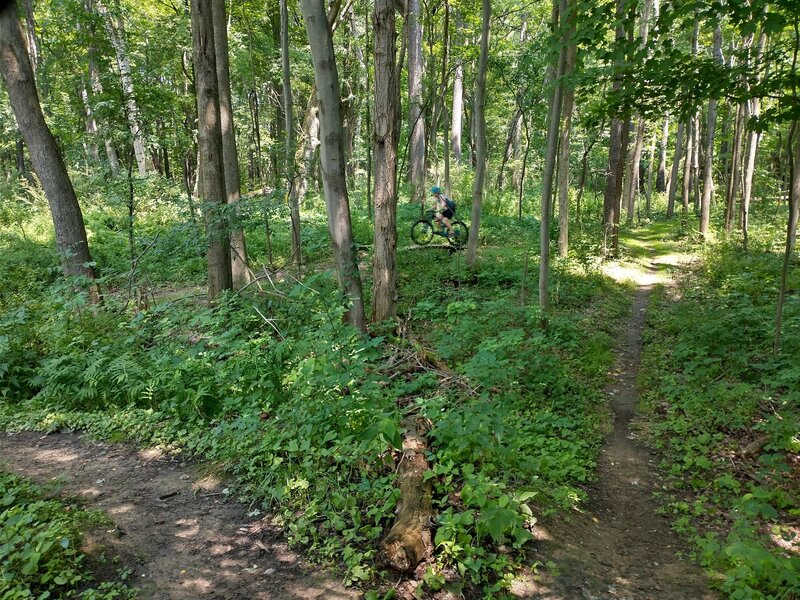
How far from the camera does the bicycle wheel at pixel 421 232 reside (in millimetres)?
Answer: 13235

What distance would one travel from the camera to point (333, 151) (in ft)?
20.7

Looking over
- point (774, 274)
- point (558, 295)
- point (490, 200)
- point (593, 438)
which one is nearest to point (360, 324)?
point (593, 438)

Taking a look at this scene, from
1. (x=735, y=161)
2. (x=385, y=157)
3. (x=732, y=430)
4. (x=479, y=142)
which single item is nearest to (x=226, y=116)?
(x=385, y=157)

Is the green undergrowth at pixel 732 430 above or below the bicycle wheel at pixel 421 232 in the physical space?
below

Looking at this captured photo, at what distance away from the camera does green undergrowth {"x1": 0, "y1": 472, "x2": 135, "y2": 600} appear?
2.89m

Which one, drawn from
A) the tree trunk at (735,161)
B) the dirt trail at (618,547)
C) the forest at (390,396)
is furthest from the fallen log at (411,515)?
the tree trunk at (735,161)

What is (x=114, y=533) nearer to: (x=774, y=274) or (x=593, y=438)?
(x=593, y=438)

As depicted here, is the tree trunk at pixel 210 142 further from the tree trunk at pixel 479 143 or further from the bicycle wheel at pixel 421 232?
the bicycle wheel at pixel 421 232

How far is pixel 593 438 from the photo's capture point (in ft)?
18.6

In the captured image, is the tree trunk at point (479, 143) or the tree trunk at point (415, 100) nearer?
the tree trunk at point (479, 143)

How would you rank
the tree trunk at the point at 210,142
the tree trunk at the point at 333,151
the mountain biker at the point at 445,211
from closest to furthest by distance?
the tree trunk at the point at 333,151, the tree trunk at the point at 210,142, the mountain biker at the point at 445,211

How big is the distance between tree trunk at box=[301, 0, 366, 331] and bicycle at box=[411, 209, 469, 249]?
5610mm

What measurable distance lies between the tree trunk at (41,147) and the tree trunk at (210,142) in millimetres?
2067

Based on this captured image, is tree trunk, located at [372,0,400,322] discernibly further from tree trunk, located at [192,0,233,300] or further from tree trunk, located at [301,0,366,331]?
tree trunk, located at [192,0,233,300]
